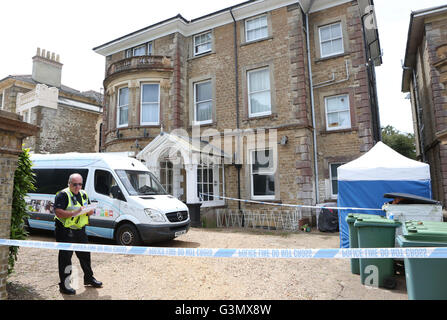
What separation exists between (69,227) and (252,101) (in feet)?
34.6

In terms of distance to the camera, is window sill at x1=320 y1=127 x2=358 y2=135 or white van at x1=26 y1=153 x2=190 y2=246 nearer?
white van at x1=26 y1=153 x2=190 y2=246

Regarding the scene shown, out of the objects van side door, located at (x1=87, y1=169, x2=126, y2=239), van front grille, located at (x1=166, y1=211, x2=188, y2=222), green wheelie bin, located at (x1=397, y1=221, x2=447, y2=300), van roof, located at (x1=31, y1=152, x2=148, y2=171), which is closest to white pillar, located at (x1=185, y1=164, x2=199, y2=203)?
van roof, located at (x1=31, y1=152, x2=148, y2=171)

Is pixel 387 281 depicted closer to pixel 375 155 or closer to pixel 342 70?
pixel 375 155

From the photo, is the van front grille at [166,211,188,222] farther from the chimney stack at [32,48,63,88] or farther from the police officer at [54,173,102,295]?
the chimney stack at [32,48,63,88]

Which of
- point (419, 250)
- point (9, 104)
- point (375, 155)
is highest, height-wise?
point (9, 104)

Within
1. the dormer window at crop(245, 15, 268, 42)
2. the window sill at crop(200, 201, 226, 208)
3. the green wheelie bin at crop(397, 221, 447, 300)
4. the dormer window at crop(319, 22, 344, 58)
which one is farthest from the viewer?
the dormer window at crop(245, 15, 268, 42)

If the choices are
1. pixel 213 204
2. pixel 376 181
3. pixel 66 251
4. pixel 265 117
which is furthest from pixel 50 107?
pixel 376 181

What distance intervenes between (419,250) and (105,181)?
22.4 feet

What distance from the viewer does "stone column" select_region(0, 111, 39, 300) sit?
3543 mm

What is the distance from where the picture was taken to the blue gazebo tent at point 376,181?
6688 mm

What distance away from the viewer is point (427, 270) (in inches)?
127

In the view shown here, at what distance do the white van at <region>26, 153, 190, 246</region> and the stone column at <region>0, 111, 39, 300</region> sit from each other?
10.1 ft

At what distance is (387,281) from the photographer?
4.43 metres
